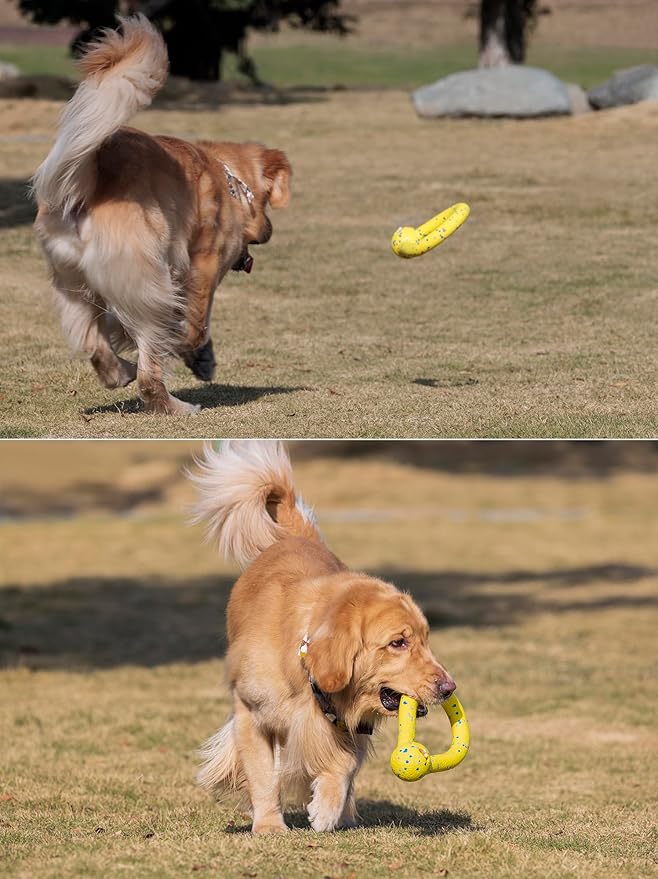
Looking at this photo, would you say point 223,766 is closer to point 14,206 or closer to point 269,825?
point 269,825

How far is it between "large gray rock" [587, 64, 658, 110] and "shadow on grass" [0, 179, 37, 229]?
46.3ft

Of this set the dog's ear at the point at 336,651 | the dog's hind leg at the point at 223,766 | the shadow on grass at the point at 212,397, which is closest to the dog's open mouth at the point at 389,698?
the dog's ear at the point at 336,651

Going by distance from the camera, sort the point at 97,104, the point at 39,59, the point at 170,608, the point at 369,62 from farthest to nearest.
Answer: the point at 369,62 < the point at 39,59 < the point at 170,608 < the point at 97,104

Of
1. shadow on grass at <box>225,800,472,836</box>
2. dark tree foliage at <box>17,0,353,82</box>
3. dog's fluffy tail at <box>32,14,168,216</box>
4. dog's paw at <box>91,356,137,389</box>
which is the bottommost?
dark tree foliage at <box>17,0,353,82</box>

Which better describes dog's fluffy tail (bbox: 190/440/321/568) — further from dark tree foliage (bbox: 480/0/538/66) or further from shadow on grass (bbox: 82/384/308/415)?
dark tree foliage (bbox: 480/0/538/66)

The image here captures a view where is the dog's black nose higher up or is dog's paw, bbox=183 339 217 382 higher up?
the dog's black nose

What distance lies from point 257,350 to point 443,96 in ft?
68.7

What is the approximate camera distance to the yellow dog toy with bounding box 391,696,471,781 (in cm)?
704

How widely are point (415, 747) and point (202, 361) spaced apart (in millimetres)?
5308

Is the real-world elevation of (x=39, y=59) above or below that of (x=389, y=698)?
below

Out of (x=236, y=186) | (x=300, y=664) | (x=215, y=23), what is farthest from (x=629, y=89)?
(x=300, y=664)

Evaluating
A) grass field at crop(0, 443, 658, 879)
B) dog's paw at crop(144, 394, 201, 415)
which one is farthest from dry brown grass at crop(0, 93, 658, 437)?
grass field at crop(0, 443, 658, 879)

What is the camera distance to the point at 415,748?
23.7 ft

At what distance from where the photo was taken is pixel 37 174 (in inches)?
402
